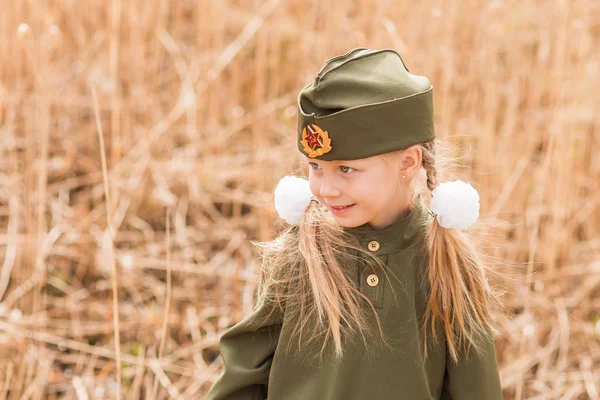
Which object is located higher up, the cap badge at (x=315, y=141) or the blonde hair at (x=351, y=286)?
the cap badge at (x=315, y=141)

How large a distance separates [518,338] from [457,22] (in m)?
1.30

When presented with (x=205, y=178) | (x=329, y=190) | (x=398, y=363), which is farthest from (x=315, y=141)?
(x=205, y=178)

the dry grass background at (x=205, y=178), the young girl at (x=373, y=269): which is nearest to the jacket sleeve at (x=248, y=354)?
the young girl at (x=373, y=269)

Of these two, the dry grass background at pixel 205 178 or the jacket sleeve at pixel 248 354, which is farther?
the dry grass background at pixel 205 178

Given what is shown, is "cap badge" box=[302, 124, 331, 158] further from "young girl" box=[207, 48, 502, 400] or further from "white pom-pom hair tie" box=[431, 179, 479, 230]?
"white pom-pom hair tie" box=[431, 179, 479, 230]

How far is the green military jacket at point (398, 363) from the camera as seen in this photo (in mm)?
1263

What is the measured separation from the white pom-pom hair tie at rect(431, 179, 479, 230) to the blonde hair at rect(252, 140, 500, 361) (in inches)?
1.4

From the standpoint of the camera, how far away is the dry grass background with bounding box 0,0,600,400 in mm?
2096

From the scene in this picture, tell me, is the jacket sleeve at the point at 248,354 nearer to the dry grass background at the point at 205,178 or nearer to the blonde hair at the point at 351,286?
the blonde hair at the point at 351,286

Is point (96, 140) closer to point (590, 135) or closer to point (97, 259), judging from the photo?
point (97, 259)

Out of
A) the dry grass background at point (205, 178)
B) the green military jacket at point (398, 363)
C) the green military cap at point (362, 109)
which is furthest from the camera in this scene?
the dry grass background at point (205, 178)

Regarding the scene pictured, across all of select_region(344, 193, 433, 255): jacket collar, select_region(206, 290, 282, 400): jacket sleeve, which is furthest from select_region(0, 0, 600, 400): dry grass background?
select_region(344, 193, 433, 255): jacket collar

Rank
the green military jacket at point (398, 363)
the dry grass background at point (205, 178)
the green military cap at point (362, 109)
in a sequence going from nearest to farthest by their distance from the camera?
1. the green military cap at point (362, 109)
2. the green military jacket at point (398, 363)
3. the dry grass background at point (205, 178)

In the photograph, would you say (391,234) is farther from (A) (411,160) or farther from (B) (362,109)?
(B) (362,109)
